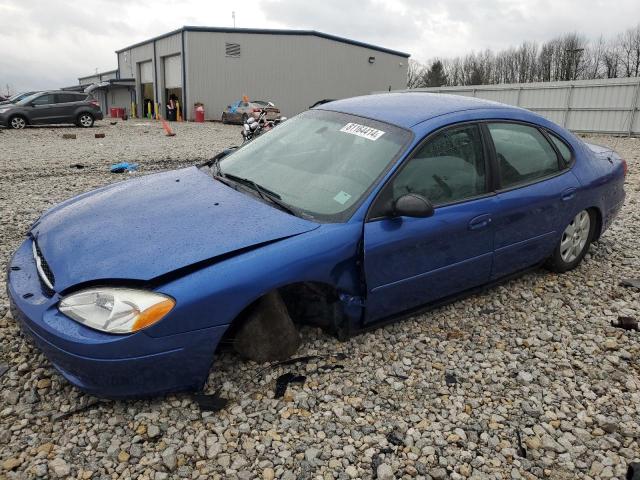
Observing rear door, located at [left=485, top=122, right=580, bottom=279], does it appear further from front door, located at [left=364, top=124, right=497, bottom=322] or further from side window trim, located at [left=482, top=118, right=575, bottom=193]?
front door, located at [left=364, top=124, right=497, bottom=322]

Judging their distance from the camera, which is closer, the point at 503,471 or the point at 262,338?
the point at 503,471

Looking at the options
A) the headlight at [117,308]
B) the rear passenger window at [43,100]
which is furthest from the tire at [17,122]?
the headlight at [117,308]

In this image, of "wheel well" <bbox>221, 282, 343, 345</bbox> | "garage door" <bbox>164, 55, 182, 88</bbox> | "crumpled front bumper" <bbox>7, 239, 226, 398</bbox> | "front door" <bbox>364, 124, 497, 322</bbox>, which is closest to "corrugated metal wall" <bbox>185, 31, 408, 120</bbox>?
"garage door" <bbox>164, 55, 182, 88</bbox>

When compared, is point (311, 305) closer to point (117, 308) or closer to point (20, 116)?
point (117, 308)

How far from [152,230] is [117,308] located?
54 centimetres

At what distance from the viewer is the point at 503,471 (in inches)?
85.7

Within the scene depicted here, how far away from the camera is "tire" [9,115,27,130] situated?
18953mm

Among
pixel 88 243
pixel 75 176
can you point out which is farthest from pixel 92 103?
pixel 88 243

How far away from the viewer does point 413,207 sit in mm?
2725

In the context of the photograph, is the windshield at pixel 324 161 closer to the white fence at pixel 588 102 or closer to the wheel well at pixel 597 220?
the wheel well at pixel 597 220

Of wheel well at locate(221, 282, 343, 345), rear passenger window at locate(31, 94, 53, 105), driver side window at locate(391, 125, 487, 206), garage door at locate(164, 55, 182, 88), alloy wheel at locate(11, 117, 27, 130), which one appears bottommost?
wheel well at locate(221, 282, 343, 345)

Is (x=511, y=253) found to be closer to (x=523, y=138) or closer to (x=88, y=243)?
(x=523, y=138)

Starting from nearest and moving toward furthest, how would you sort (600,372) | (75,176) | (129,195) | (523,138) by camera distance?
(600,372) → (129,195) → (523,138) → (75,176)

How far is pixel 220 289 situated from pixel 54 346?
2.60 feet
